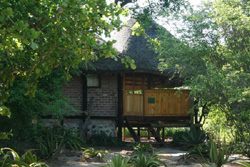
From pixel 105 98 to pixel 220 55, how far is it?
6.73m

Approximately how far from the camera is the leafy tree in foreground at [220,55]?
9.23 m

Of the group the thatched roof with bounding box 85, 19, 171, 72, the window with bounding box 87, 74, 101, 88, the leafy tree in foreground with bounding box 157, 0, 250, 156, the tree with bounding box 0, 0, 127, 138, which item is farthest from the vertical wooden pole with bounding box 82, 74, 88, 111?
the tree with bounding box 0, 0, 127, 138

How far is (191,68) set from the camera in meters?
10.6

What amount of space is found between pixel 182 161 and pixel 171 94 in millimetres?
5434

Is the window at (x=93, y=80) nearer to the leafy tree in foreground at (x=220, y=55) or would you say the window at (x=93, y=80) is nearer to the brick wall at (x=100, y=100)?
the brick wall at (x=100, y=100)

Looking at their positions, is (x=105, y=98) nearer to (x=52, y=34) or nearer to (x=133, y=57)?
(x=133, y=57)

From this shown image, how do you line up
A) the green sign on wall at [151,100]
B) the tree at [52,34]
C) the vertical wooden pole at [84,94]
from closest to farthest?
the tree at [52,34] < the green sign on wall at [151,100] < the vertical wooden pole at [84,94]

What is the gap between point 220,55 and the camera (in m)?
10.1

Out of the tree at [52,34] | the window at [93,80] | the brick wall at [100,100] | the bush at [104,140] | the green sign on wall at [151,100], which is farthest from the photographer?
the window at [93,80]

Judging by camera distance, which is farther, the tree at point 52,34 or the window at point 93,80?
the window at point 93,80

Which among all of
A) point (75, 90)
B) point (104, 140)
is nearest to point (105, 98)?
point (75, 90)

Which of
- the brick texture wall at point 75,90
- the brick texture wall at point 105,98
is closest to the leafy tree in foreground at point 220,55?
the brick texture wall at point 105,98

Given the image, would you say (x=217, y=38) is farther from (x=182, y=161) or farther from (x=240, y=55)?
(x=182, y=161)

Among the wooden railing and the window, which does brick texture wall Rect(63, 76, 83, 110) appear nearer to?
the window
